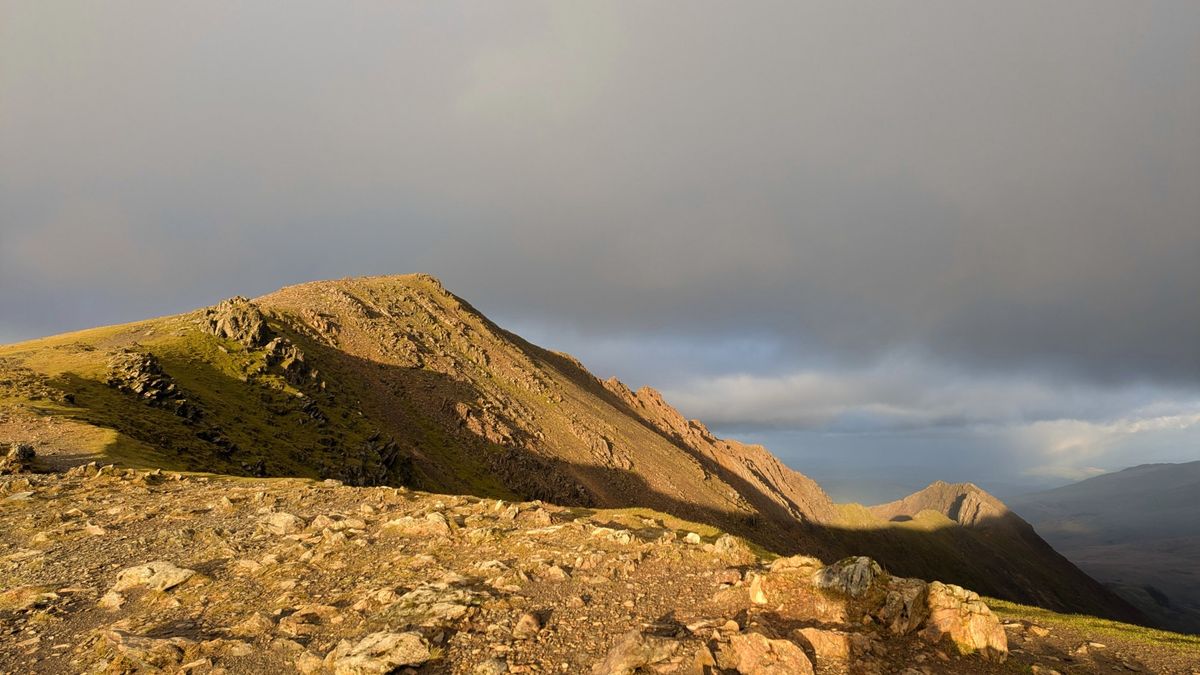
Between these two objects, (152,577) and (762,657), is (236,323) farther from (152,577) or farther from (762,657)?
(762,657)

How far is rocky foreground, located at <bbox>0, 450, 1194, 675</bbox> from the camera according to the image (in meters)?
10.2

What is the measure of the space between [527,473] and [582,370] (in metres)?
A: 83.0

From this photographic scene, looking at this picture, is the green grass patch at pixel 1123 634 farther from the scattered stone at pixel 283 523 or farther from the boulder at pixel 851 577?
the scattered stone at pixel 283 523

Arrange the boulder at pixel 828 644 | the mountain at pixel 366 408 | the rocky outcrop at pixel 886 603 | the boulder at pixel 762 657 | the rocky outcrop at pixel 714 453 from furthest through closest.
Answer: the rocky outcrop at pixel 714 453, the mountain at pixel 366 408, the rocky outcrop at pixel 886 603, the boulder at pixel 828 644, the boulder at pixel 762 657

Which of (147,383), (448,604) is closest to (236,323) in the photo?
(147,383)

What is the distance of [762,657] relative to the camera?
10.0m

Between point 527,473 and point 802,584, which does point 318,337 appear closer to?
point 527,473

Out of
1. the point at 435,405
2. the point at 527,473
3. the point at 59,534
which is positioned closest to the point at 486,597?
the point at 59,534

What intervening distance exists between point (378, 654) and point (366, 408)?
64095mm

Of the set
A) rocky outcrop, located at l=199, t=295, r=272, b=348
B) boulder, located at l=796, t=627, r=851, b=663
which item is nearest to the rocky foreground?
boulder, located at l=796, t=627, r=851, b=663

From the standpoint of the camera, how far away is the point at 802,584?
12984mm

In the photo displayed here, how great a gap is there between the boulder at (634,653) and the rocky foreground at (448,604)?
0.03 meters

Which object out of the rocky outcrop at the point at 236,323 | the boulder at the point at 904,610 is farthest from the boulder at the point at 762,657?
the rocky outcrop at the point at 236,323

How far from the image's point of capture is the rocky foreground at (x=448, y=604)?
1018 cm
